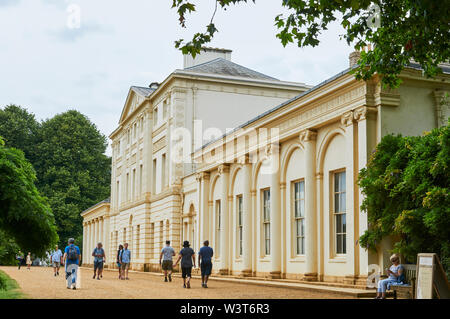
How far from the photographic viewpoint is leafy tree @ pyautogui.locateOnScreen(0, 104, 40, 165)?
61062 mm

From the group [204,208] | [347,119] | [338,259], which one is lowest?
[338,259]

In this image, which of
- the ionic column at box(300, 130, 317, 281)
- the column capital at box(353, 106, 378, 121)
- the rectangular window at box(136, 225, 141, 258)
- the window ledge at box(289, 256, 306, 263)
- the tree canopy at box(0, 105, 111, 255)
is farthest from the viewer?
the tree canopy at box(0, 105, 111, 255)

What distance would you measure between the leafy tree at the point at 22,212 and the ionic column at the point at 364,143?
31.7 feet

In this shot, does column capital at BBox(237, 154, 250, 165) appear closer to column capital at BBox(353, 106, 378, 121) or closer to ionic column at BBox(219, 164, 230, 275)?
ionic column at BBox(219, 164, 230, 275)

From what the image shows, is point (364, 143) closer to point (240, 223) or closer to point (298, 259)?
point (298, 259)

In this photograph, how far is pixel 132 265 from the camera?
43688 mm

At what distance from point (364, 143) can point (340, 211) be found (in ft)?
9.03

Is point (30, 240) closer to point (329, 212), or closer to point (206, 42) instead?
point (206, 42)

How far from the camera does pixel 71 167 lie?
62094mm

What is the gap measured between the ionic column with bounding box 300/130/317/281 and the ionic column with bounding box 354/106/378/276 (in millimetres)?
2874

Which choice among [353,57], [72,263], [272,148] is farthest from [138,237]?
[353,57]

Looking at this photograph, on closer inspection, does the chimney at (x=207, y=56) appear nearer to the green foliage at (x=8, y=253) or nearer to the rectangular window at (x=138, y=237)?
the rectangular window at (x=138, y=237)

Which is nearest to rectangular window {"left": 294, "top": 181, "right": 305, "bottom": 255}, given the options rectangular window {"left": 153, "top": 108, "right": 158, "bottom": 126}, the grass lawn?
the grass lawn

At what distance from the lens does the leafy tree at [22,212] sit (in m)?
9.51
